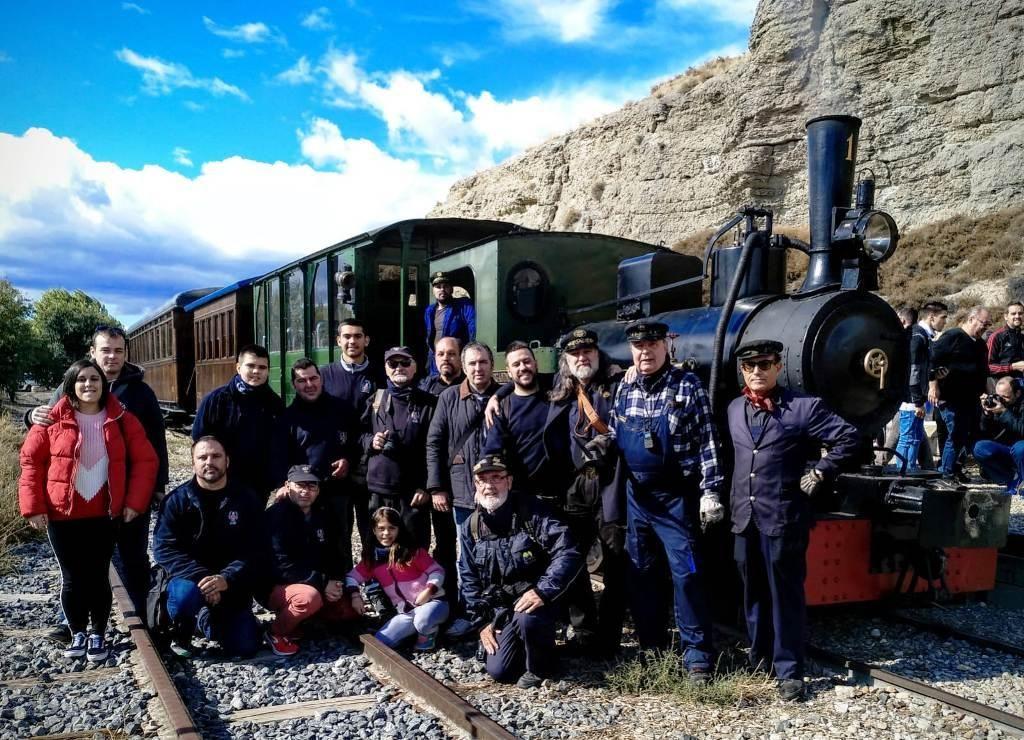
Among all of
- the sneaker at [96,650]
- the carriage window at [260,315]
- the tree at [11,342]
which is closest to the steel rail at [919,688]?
the sneaker at [96,650]

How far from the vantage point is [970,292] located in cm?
1719

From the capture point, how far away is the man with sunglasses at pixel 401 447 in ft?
16.7

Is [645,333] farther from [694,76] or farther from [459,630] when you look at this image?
[694,76]

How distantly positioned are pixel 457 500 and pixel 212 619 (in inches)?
59.5

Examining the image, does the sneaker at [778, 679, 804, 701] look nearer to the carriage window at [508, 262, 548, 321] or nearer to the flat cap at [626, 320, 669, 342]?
the flat cap at [626, 320, 669, 342]

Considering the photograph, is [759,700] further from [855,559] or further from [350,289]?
[350,289]

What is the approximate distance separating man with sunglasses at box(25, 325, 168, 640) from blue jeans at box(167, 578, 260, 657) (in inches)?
20.6

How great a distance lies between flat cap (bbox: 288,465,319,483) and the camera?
4898 millimetres

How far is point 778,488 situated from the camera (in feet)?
Answer: 12.9

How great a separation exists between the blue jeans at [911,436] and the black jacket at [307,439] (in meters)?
4.93

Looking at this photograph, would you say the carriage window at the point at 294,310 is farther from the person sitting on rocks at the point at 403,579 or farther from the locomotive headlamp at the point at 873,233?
the locomotive headlamp at the point at 873,233

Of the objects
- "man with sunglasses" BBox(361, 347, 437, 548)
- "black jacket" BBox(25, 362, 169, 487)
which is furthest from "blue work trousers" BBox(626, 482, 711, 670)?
"black jacket" BBox(25, 362, 169, 487)

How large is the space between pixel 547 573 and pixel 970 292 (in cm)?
1630

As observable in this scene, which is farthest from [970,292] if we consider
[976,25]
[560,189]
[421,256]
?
[560,189]
